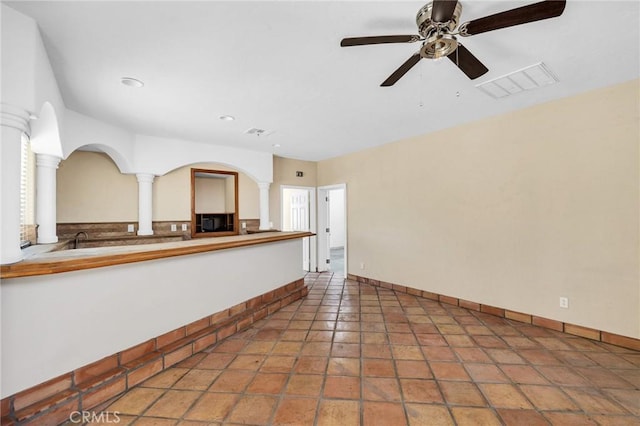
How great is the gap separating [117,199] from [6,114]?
293 cm

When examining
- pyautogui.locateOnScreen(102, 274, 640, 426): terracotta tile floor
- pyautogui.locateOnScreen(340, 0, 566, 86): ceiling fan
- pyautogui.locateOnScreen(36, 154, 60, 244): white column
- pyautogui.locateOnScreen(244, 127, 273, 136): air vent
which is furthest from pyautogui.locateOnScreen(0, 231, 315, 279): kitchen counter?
pyautogui.locateOnScreen(340, 0, 566, 86): ceiling fan

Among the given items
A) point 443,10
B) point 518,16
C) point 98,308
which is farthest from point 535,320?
point 98,308

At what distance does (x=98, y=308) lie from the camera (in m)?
1.85

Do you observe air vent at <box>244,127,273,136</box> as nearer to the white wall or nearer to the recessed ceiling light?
the recessed ceiling light

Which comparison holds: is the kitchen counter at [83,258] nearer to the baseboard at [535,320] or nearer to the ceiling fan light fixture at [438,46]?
the ceiling fan light fixture at [438,46]

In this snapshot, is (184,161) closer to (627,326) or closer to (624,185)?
(624,185)

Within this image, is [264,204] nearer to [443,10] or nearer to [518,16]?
[443,10]

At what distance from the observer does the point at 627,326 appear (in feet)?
8.29

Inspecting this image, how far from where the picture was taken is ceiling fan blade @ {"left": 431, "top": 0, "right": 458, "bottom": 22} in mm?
1335

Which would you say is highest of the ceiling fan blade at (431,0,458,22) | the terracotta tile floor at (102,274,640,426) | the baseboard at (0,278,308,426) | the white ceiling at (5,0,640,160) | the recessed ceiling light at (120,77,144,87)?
the white ceiling at (5,0,640,160)

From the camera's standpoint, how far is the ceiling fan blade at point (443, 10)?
4.38 feet

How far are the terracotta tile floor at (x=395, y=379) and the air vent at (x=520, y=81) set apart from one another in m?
2.48

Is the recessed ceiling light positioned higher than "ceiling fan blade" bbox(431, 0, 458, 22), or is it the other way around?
the recessed ceiling light

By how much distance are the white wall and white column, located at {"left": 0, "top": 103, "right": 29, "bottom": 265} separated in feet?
0.65
